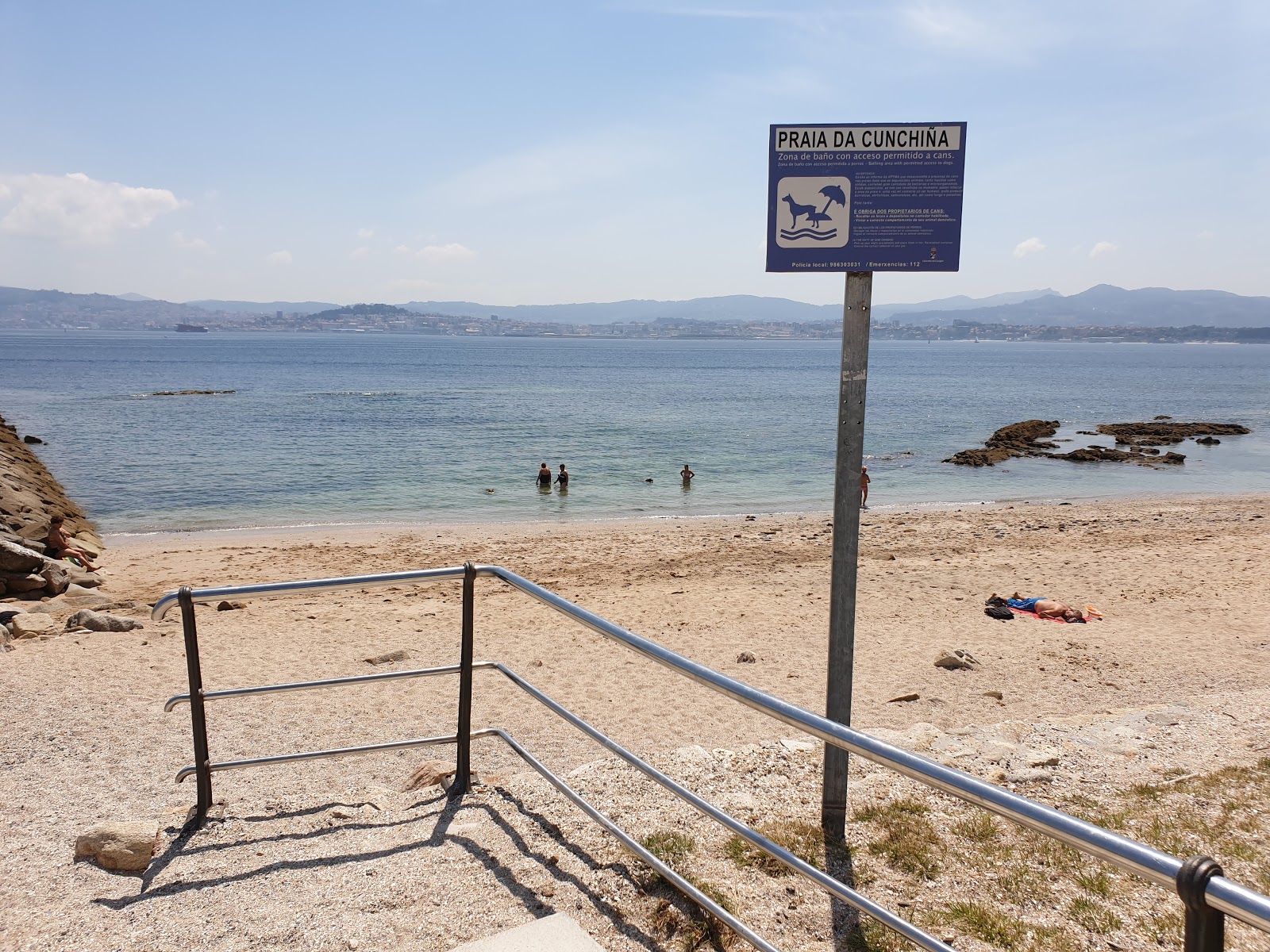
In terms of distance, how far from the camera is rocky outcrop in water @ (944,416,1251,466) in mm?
36531

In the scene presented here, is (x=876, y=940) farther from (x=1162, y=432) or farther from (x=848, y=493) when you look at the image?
(x=1162, y=432)

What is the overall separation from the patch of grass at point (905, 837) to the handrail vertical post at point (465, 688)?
1.94 m

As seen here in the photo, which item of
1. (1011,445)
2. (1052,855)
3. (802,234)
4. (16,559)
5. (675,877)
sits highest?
(802,234)

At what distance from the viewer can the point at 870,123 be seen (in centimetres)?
351

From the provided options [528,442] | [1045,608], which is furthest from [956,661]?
[528,442]

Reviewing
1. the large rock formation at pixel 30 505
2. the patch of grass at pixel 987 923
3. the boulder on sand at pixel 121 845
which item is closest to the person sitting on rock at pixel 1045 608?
the patch of grass at pixel 987 923

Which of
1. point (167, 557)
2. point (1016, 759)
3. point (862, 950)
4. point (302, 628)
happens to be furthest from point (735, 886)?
point (167, 557)

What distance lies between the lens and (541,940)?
3.02 metres

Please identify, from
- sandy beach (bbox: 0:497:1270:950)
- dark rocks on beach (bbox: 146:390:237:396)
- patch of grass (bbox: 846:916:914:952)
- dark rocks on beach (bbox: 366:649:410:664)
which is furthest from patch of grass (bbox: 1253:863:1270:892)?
dark rocks on beach (bbox: 146:390:237:396)

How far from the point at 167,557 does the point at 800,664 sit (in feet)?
44.7

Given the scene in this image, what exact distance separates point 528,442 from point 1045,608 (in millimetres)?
30711

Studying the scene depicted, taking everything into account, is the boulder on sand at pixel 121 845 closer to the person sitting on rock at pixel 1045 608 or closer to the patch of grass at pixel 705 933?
the patch of grass at pixel 705 933

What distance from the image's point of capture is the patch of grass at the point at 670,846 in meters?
3.77

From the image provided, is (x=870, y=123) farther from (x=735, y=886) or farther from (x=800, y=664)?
(x=800, y=664)
